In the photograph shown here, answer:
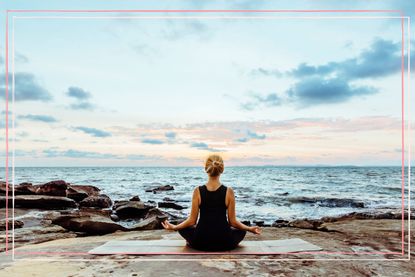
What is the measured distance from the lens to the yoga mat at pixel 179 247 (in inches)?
200

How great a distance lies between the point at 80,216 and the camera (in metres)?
9.52

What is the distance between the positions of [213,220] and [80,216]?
5596 millimetres

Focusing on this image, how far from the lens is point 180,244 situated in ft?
18.5

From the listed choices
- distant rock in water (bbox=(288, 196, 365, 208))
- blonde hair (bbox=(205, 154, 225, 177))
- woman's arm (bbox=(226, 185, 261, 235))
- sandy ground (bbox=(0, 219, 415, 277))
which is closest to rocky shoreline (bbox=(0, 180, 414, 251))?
sandy ground (bbox=(0, 219, 415, 277))

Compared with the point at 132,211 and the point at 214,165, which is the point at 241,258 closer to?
the point at 214,165

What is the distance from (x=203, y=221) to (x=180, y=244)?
764 mm

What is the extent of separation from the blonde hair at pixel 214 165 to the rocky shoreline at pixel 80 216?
3.55 meters

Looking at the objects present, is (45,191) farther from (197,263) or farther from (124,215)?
(197,263)

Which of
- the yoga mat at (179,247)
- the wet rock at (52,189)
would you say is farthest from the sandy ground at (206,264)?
the wet rock at (52,189)

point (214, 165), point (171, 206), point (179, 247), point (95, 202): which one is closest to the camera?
point (214, 165)

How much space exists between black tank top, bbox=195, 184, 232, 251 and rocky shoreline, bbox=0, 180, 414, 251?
3.29m

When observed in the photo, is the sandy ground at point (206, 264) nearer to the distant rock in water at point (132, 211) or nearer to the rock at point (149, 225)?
the rock at point (149, 225)

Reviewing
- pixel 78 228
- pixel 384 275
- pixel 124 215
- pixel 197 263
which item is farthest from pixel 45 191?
pixel 384 275

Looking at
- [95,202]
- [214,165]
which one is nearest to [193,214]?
[214,165]
